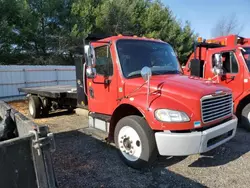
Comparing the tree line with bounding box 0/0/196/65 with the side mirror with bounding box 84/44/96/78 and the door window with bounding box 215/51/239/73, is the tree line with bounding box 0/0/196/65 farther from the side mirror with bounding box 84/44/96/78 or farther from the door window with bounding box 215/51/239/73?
the side mirror with bounding box 84/44/96/78

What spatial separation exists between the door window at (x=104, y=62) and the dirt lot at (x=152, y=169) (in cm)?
164

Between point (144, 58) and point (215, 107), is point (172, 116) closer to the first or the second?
point (215, 107)

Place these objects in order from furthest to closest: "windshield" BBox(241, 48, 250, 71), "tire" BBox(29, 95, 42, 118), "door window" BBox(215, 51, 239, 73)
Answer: "tire" BBox(29, 95, 42, 118) < "door window" BBox(215, 51, 239, 73) < "windshield" BBox(241, 48, 250, 71)

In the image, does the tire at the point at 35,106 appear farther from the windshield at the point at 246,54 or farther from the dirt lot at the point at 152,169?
the windshield at the point at 246,54

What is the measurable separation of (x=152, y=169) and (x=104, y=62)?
7.24 ft

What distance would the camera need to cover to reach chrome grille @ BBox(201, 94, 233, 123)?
11.5 ft

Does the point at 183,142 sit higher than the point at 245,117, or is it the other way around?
the point at 183,142

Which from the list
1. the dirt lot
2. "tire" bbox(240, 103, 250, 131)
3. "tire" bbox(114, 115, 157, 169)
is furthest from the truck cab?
"tire" bbox(240, 103, 250, 131)

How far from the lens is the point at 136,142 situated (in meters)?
3.75

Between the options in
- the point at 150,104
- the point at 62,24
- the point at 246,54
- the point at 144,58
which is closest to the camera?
the point at 150,104

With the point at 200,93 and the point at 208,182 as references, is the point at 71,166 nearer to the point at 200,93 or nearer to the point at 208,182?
the point at 208,182

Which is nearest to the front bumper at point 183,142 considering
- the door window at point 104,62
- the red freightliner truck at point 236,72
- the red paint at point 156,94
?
the red paint at point 156,94

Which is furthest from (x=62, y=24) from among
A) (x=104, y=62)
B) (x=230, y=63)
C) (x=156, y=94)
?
(x=156, y=94)

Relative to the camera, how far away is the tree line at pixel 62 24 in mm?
17188
